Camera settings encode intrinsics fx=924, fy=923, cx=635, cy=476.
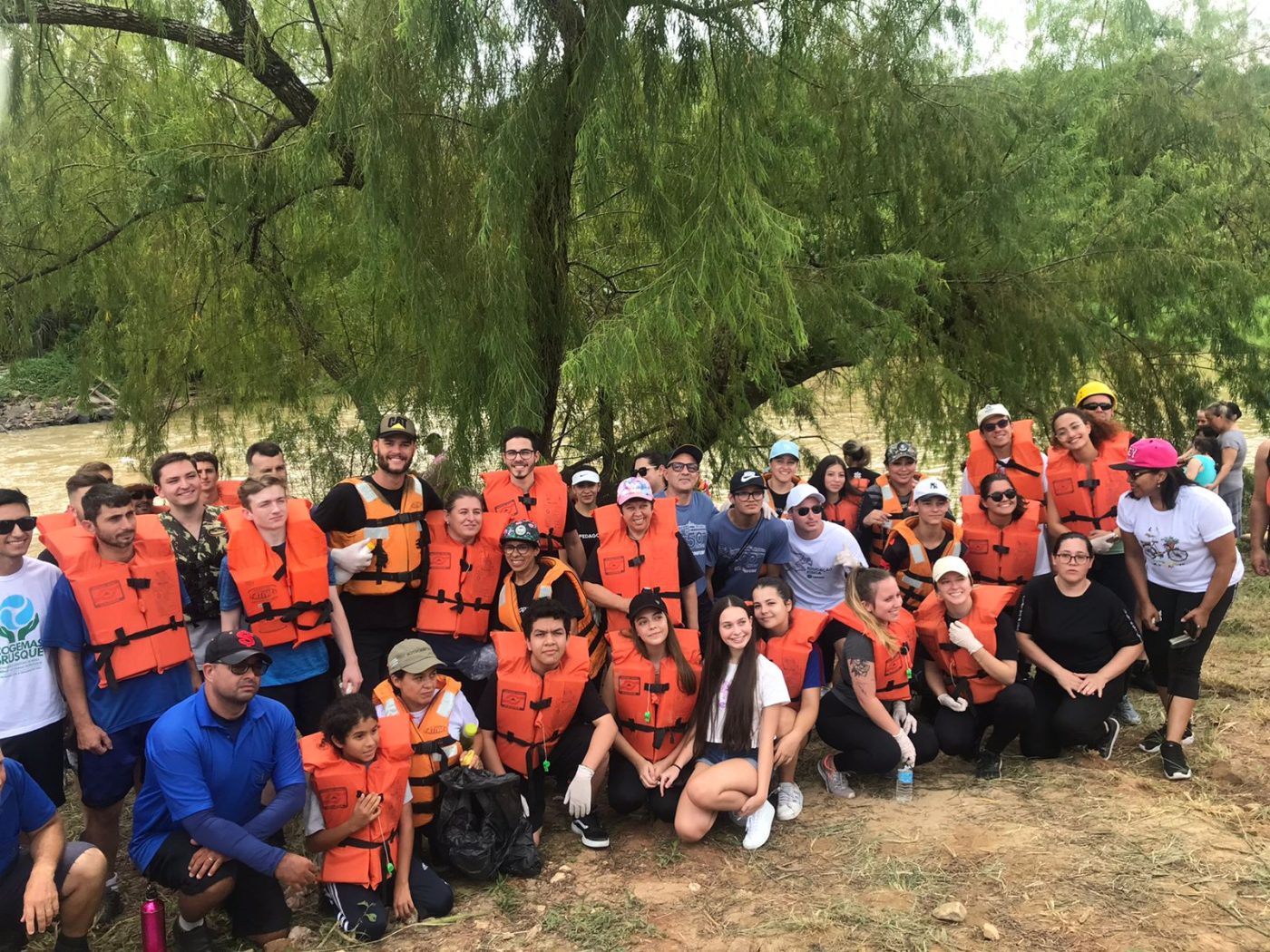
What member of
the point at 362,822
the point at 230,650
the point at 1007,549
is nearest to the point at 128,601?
the point at 230,650

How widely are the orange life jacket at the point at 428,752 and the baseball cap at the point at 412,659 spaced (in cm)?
11

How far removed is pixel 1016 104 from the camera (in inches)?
248

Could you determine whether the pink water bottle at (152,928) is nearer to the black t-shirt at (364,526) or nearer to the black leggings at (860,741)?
the black t-shirt at (364,526)

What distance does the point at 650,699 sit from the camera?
384 centimetres

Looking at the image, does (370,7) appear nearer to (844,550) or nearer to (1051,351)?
(844,550)

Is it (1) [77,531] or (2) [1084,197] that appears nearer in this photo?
(1) [77,531]

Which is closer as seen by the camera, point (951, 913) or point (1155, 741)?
point (951, 913)

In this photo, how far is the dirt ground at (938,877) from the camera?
294cm

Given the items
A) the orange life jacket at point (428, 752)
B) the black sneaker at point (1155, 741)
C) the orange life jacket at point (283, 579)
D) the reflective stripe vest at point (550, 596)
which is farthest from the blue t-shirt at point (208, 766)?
the black sneaker at point (1155, 741)

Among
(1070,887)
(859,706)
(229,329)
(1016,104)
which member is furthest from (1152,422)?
(229,329)

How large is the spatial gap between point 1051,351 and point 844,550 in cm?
328

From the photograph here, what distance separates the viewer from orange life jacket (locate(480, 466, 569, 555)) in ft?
14.3

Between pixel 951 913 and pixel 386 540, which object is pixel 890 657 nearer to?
pixel 951 913

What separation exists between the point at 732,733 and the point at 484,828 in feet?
3.45
